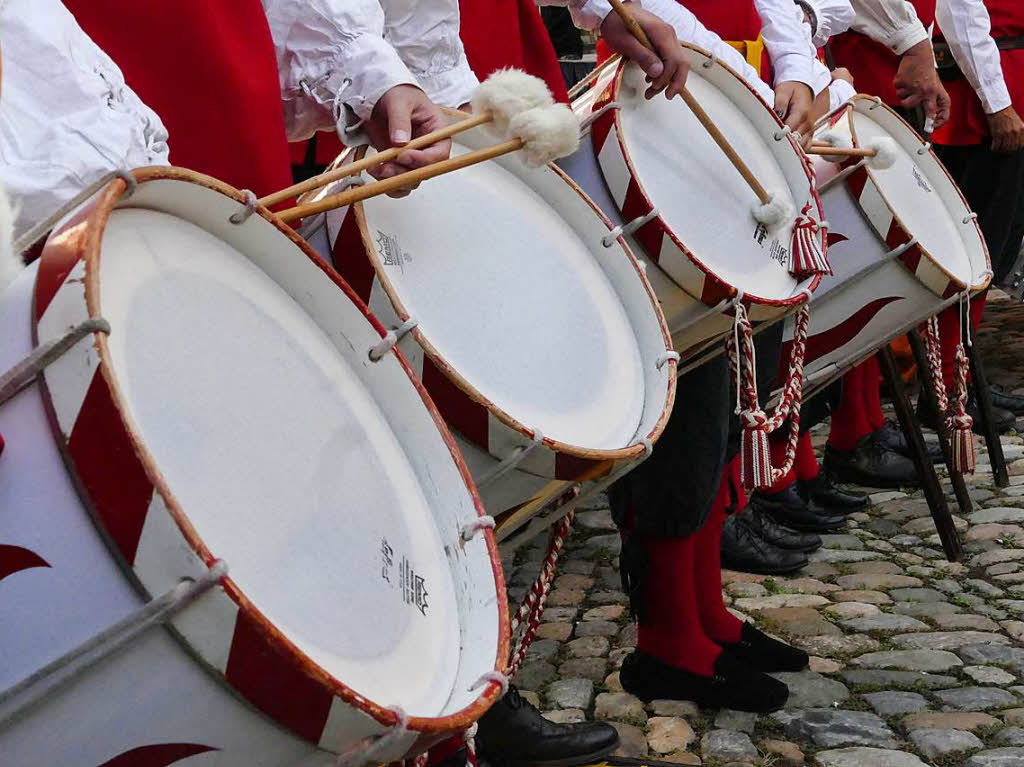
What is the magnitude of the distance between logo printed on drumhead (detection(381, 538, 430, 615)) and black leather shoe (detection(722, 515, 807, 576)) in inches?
79.7

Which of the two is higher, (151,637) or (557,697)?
(151,637)

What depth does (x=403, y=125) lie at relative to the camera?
148cm

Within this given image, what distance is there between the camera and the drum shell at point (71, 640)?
749 mm

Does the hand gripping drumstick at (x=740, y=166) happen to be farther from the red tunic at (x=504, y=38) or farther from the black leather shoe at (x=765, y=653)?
the black leather shoe at (x=765, y=653)

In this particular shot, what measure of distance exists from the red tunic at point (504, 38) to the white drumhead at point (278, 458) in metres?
1.26

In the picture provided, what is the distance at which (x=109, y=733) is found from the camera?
77cm

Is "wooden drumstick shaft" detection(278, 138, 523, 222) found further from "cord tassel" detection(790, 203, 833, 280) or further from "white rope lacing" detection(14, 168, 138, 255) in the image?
"cord tassel" detection(790, 203, 833, 280)

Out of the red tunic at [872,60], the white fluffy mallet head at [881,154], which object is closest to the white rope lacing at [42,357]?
the white fluffy mallet head at [881,154]

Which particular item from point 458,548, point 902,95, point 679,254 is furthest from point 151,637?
point 902,95

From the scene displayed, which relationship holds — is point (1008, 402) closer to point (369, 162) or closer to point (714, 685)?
point (714, 685)

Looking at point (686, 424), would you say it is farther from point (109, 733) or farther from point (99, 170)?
point (109, 733)

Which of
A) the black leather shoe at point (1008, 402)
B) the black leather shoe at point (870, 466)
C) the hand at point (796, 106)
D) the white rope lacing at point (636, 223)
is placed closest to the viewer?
the white rope lacing at point (636, 223)

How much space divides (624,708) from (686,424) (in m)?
0.52

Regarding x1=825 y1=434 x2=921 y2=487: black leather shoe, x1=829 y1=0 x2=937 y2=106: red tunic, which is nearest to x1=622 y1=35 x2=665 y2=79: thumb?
x1=825 y1=434 x2=921 y2=487: black leather shoe
